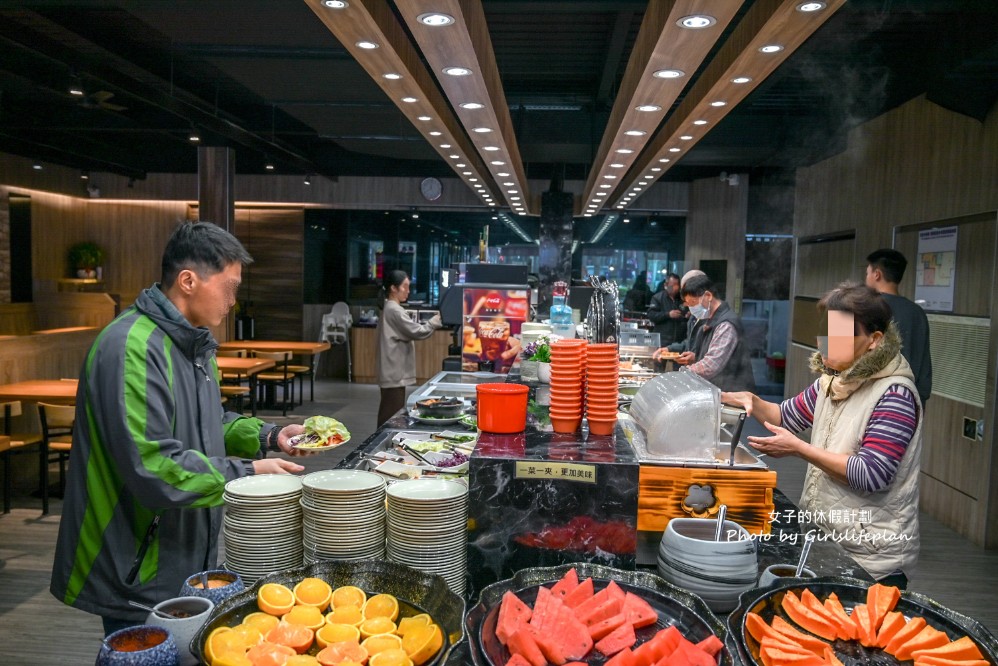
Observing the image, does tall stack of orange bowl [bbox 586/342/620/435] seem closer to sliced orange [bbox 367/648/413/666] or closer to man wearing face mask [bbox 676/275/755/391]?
sliced orange [bbox 367/648/413/666]

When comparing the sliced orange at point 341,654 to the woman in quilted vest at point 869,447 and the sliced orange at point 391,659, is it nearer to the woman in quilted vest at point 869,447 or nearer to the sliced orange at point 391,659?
the sliced orange at point 391,659

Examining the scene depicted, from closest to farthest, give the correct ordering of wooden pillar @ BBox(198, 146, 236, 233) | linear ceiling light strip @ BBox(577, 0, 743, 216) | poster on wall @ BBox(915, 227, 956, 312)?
1. linear ceiling light strip @ BBox(577, 0, 743, 216)
2. poster on wall @ BBox(915, 227, 956, 312)
3. wooden pillar @ BBox(198, 146, 236, 233)

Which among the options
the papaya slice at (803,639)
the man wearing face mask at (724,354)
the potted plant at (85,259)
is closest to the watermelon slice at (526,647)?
the papaya slice at (803,639)

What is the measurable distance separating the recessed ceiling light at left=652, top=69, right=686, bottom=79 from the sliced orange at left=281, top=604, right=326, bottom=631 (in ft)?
8.85

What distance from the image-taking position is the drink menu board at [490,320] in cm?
580

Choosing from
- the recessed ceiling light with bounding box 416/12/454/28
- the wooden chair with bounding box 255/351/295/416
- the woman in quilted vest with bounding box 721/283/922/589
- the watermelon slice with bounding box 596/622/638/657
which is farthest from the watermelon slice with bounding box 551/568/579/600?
the wooden chair with bounding box 255/351/295/416

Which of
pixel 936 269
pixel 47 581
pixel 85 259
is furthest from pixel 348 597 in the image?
pixel 85 259

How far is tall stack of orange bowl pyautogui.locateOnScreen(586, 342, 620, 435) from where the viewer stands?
1.87m

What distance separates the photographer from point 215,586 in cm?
143

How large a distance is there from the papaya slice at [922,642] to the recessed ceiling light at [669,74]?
252cm

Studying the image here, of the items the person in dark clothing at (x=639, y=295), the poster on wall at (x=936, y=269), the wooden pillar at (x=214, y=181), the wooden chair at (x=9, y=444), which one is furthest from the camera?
the person in dark clothing at (x=639, y=295)

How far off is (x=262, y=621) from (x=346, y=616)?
15 cm

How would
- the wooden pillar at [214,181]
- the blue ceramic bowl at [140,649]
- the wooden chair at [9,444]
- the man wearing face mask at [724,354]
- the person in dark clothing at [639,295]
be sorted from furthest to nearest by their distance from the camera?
1. the person in dark clothing at [639,295]
2. the wooden pillar at [214,181]
3. the man wearing face mask at [724,354]
4. the wooden chair at [9,444]
5. the blue ceramic bowl at [140,649]

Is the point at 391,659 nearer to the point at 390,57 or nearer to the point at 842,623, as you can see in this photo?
the point at 842,623
